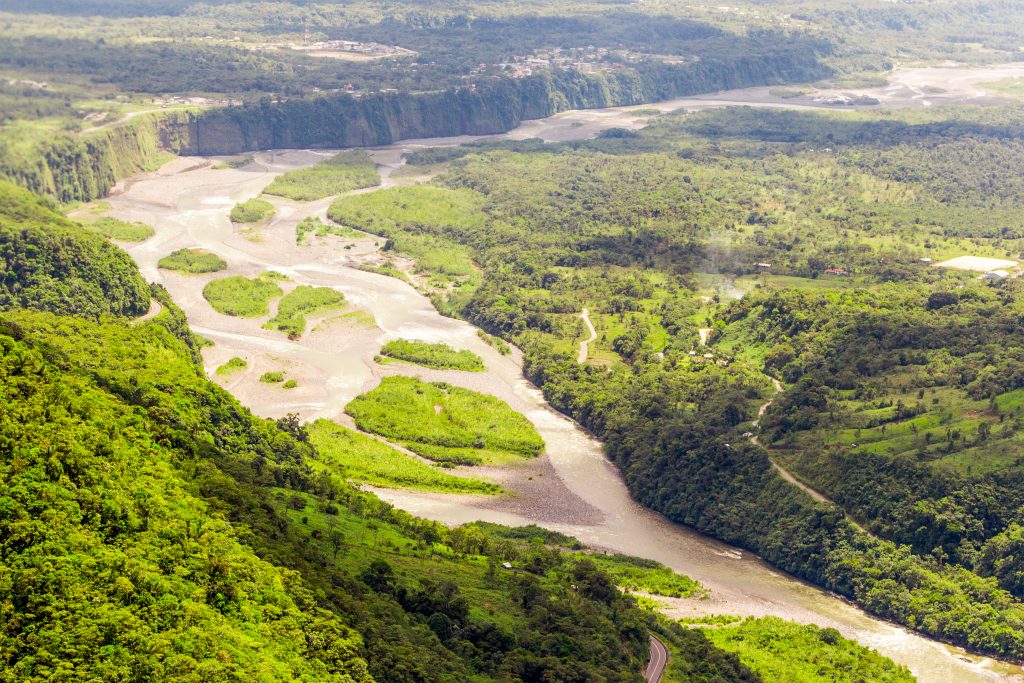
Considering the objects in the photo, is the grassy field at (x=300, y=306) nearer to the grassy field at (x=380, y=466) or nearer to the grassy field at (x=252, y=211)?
the grassy field at (x=380, y=466)

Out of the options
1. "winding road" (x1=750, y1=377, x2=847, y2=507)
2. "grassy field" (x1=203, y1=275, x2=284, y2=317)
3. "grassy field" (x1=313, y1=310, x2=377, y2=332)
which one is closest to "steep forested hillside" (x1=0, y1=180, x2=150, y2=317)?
"grassy field" (x1=203, y1=275, x2=284, y2=317)

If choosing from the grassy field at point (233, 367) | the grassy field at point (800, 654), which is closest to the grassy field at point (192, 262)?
the grassy field at point (233, 367)

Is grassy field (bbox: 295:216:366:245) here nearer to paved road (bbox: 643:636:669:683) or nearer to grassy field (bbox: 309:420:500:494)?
grassy field (bbox: 309:420:500:494)

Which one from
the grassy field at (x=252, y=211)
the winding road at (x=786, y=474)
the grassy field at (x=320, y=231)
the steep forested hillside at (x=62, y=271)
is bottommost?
the grassy field at (x=320, y=231)

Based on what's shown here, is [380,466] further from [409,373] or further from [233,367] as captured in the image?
[233,367]

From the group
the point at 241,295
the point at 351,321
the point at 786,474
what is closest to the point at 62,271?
the point at 241,295

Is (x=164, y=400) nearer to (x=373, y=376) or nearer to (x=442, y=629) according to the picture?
(x=442, y=629)

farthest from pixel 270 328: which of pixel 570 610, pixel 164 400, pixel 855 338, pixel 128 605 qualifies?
pixel 128 605
